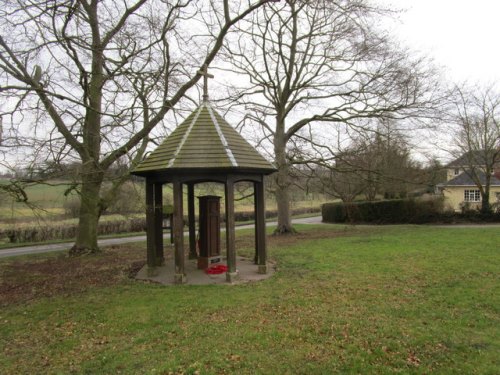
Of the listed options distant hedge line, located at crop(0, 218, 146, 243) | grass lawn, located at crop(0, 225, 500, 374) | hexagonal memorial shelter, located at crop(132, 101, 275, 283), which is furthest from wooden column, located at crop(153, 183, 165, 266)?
distant hedge line, located at crop(0, 218, 146, 243)

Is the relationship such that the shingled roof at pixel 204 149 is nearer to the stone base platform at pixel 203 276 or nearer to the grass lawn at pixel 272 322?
the stone base platform at pixel 203 276

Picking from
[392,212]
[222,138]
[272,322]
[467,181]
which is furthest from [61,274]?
[467,181]

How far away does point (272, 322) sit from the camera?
627 centimetres

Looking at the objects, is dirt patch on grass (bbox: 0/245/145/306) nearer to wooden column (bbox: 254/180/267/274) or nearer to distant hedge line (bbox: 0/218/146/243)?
wooden column (bbox: 254/180/267/274)

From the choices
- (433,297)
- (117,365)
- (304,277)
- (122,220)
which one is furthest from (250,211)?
(117,365)

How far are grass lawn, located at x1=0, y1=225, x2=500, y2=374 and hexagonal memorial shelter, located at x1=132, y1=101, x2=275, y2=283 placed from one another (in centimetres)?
100

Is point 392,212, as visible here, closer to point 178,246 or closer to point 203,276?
point 203,276

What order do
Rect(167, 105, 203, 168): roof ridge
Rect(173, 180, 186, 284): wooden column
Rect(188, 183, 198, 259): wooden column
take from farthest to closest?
Rect(188, 183, 198, 259): wooden column < Rect(173, 180, 186, 284): wooden column < Rect(167, 105, 203, 168): roof ridge

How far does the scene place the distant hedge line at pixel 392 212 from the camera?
26.5 metres

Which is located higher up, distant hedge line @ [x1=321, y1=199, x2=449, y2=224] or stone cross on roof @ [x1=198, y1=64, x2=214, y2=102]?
stone cross on roof @ [x1=198, y1=64, x2=214, y2=102]

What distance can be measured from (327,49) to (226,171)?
12.4 m

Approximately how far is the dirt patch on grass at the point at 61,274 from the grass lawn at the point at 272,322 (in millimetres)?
78

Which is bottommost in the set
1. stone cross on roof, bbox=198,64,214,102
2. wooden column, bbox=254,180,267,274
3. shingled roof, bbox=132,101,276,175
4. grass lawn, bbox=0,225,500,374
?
grass lawn, bbox=0,225,500,374

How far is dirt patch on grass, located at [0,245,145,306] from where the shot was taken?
30.0 feet
